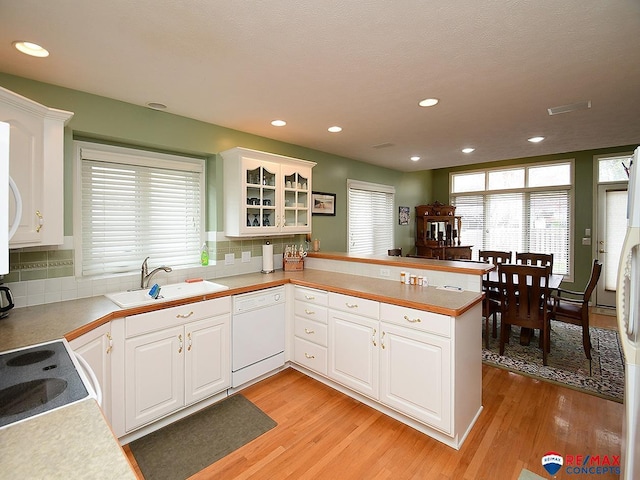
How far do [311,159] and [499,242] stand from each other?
4.40 m

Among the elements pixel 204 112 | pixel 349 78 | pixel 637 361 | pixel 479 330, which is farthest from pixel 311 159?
pixel 637 361

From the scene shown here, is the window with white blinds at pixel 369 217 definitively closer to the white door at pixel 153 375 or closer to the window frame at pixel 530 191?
the window frame at pixel 530 191

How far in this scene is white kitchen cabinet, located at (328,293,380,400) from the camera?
246 cm

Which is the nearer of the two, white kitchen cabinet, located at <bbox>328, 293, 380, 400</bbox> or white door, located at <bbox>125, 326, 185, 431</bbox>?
white door, located at <bbox>125, 326, 185, 431</bbox>

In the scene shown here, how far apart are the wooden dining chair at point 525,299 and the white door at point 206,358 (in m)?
2.85

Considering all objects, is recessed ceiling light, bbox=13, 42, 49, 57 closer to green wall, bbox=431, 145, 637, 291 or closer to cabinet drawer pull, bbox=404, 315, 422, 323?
cabinet drawer pull, bbox=404, 315, 422, 323

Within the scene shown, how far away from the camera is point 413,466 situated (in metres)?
1.94

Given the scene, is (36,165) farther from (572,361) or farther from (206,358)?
(572,361)

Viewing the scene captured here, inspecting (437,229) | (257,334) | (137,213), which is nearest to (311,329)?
(257,334)

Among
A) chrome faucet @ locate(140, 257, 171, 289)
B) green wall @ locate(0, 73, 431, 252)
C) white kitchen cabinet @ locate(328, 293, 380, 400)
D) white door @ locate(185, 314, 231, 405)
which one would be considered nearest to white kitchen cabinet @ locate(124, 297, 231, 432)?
white door @ locate(185, 314, 231, 405)

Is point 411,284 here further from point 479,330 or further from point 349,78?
point 349,78

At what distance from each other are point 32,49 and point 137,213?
1386 millimetres

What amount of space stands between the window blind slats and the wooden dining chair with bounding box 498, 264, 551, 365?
3.32 meters

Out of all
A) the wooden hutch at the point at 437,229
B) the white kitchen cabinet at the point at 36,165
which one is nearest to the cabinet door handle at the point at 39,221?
the white kitchen cabinet at the point at 36,165
